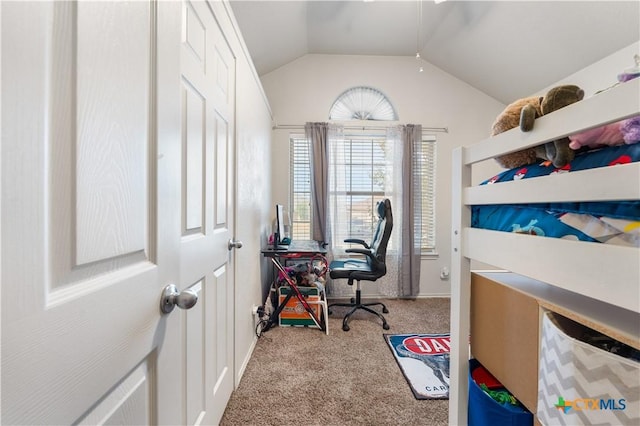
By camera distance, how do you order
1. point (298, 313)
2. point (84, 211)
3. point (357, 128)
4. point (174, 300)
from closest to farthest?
point (84, 211) → point (174, 300) → point (298, 313) → point (357, 128)

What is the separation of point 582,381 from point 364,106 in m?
3.28

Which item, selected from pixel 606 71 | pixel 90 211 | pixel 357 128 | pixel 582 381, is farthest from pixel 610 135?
pixel 357 128

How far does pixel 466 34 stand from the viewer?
101 inches

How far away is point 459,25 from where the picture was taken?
8.24 feet

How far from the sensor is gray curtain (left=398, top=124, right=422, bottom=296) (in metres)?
3.11

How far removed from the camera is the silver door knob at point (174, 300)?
56cm

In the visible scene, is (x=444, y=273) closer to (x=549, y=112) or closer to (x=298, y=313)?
(x=298, y=313)

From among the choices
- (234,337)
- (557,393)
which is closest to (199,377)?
(234,337)

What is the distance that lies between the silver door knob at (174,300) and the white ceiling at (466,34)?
7.16 feet

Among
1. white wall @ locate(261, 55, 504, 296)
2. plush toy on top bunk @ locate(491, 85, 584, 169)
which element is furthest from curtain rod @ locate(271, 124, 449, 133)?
plush toy on top bunk @ locate(491, 85, 584, 169)

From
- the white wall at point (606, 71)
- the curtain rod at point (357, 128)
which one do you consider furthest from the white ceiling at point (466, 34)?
the curtain rod at point (357, 128)

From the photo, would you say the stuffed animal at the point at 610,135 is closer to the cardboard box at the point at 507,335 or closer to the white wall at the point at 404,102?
the cardboard box at the point at 507,335

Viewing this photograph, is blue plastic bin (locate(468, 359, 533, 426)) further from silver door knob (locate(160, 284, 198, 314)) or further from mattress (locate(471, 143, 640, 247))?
silver door knob (locate(160, 284, 198, 314))

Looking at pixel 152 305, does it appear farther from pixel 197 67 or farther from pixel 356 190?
pixel 356 190
